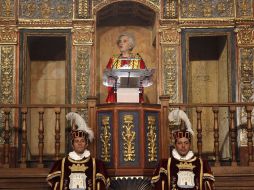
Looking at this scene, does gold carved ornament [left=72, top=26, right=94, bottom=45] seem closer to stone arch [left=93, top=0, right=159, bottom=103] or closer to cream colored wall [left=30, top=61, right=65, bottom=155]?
stone arch [left=93, top=0, right=159, bottom=103]

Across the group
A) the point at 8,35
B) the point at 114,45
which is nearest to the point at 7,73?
the point at 8,35

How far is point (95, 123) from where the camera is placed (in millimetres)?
9430

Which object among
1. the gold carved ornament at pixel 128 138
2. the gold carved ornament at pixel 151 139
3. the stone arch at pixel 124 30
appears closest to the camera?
the gold carved ornament at pixel 128 138

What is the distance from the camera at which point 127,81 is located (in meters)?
9.62

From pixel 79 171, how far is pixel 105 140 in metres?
0.74

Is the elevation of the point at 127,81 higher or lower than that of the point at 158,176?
higher

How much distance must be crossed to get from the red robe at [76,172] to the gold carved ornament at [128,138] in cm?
51

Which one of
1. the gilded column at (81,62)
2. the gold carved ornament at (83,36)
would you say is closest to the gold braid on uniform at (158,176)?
the gilded column at (81,62)

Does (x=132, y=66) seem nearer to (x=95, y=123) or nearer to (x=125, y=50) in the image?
(x=125, y=50)

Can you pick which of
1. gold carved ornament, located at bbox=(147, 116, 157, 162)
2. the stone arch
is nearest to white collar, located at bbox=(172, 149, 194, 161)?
gold carved ornament, located at bbox=(147, 116, 157, 162)

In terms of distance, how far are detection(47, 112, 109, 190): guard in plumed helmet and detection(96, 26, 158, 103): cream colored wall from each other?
3.72 m

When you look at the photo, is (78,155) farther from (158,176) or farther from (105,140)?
(158,176)

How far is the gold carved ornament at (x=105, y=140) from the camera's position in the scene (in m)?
9.22

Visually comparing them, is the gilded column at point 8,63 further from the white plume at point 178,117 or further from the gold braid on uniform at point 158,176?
the gold braid on uniform at point 158,176
